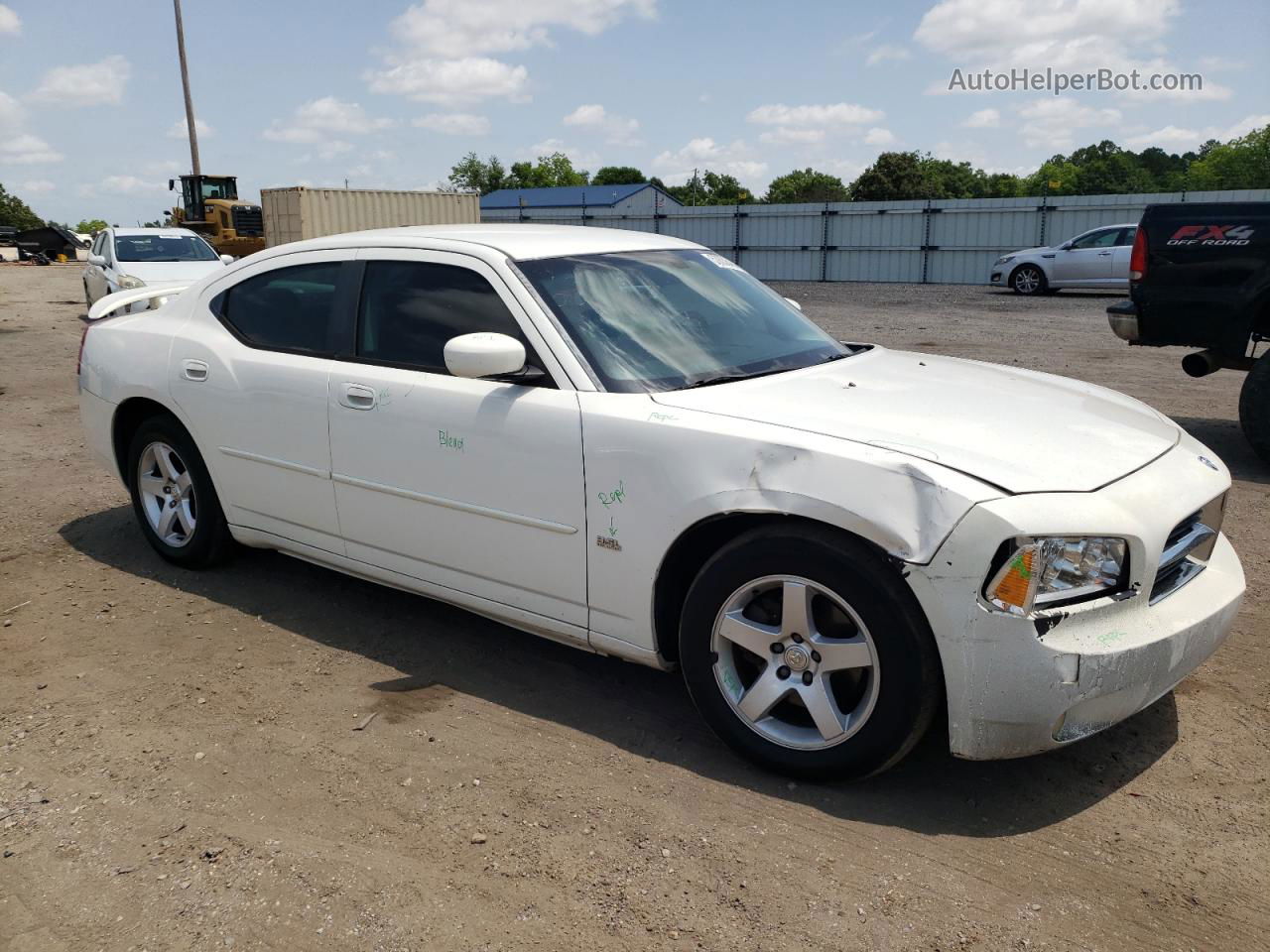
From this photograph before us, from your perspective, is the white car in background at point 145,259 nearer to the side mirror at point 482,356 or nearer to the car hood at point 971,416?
the side mirror at point 482,356

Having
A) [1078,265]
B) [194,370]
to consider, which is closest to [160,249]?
[194,370]

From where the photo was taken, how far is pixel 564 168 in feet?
314

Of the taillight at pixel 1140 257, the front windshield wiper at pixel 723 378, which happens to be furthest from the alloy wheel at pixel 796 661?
the taillight at pixel 1140 257

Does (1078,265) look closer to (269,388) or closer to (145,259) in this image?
(145,259)

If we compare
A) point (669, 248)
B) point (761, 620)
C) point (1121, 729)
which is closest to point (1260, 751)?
point (1121, 729)

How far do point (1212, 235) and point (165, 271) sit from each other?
14.5m

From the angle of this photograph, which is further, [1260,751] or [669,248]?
[669,248]

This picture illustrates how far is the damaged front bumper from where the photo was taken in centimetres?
271

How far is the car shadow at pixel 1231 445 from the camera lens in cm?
686

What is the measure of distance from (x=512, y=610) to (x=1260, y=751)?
8.32 ft

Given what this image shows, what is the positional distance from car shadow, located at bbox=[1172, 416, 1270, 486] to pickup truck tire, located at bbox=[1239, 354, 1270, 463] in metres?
0.16

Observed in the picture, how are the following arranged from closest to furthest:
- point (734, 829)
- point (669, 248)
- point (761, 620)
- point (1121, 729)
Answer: point (734, 829)
point (761, 620)
point (1121, 729)
point (669, 248)

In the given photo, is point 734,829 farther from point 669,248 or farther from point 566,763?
point 669,248

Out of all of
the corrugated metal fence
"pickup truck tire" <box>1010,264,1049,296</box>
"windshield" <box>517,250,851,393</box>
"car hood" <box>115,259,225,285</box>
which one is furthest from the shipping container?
"windshield" <box>517,250,851,393</box>
